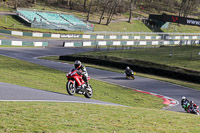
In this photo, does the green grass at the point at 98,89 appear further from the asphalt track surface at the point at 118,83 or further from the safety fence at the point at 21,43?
the safety fence at the point at 21,43

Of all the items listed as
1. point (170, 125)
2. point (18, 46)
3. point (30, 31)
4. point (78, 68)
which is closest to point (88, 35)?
point (30, 31)

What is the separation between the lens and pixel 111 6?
95.6 meters

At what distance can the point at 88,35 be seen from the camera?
240 ft

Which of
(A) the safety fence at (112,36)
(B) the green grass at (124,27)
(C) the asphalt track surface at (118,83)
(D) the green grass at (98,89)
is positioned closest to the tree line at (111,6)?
(B) the green grass at (124,27)

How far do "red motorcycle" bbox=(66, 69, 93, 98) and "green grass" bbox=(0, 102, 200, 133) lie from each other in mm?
4083

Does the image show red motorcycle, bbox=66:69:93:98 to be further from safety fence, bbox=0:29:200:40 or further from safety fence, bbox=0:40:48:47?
safety fence, bbox=0:29:200:40

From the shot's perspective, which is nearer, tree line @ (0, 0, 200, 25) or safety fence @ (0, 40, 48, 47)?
safety fence @ (0, 40, 48, 47)

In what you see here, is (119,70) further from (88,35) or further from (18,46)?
(88,35)

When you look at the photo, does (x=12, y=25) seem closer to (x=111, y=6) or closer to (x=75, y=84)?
(x=111, y=6)

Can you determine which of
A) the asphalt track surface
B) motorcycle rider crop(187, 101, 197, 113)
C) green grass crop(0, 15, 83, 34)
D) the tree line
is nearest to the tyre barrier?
the asphalt track surface

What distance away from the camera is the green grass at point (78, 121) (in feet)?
27.2

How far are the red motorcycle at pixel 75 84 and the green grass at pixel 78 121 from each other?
4.08m

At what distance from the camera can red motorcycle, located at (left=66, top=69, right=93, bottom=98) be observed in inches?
619

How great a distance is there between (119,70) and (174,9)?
104m
